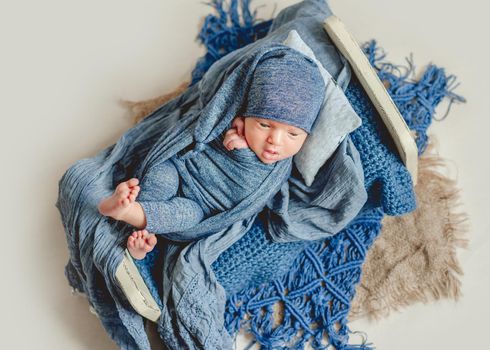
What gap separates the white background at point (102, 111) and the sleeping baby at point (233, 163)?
16.8 inches

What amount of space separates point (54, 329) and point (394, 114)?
41.2 inches

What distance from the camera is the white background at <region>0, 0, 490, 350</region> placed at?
162 centimetres

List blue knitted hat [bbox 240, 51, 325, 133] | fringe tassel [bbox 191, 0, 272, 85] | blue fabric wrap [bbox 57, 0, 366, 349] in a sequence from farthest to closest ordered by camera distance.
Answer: fringe tassel [bbox 191, 0, 272, 85]
blue fabric wrap [bbox 57, 0, 366, 349]
blue knitted hat [bbox 240, 51, 325, 133]

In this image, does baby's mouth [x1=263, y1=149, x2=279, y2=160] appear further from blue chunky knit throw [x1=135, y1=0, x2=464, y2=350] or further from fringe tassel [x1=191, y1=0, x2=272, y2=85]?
fringe tassel [x1=191, y1=0, x2=272, y2=85]

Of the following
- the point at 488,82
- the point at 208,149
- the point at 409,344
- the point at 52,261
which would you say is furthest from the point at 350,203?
the point at 52,261

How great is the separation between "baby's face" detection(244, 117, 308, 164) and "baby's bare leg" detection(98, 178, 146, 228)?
0.87 ft

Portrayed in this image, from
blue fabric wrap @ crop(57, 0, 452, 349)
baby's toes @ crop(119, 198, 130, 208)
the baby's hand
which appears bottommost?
blue fabric wrap @ crop(57, 0, 452, 349)

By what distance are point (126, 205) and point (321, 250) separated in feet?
1.91

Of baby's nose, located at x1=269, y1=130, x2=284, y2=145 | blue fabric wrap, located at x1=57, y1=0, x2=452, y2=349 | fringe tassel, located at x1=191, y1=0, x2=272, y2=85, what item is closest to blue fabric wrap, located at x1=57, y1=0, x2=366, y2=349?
blue fabric wrap, located at x1=57, y1=0, x2=452, y2=349

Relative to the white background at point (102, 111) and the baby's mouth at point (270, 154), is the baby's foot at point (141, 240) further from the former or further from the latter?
the white background at point (102, 111)

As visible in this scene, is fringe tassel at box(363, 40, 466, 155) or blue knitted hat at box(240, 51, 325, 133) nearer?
blue knitted hat at box(240, 51, 325, 133)

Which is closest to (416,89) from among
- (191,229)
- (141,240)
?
(191,229)

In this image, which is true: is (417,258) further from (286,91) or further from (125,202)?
(125,202)

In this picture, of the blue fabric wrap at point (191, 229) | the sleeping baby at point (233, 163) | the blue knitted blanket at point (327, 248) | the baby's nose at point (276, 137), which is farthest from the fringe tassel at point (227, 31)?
the baby's nose at point (276, 137)
